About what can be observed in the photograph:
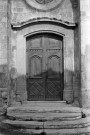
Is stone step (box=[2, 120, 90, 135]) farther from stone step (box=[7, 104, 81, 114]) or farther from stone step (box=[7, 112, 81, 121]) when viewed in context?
stone step (box=[7, 104, 81, 114])

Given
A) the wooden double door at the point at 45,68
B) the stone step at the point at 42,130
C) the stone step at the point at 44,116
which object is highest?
the wooden double door at the point at 45,68

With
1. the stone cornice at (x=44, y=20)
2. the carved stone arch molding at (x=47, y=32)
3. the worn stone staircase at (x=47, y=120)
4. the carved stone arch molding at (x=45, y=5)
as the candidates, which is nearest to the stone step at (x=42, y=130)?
the worn stone staircase at (x=47, y=120)

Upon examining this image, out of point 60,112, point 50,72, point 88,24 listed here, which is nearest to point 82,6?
point 88,24

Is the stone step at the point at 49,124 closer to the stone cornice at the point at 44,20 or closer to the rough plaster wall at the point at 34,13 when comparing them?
A: the stone cornice at the point at 44,20

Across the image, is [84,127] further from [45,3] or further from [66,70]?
[45,3]

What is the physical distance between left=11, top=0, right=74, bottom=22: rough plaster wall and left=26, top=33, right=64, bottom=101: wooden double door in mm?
700

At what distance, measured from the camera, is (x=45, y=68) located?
7.57 meters

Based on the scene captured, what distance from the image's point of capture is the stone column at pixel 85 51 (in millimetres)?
6680

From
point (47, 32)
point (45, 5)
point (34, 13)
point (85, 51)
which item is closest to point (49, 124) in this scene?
point (85, 51)

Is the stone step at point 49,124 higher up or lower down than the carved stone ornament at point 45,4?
lower down

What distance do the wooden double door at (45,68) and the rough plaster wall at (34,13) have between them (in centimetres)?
70

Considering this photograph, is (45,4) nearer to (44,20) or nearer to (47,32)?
(44,20)

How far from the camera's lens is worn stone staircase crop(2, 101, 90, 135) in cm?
558

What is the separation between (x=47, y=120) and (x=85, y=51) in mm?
2478
